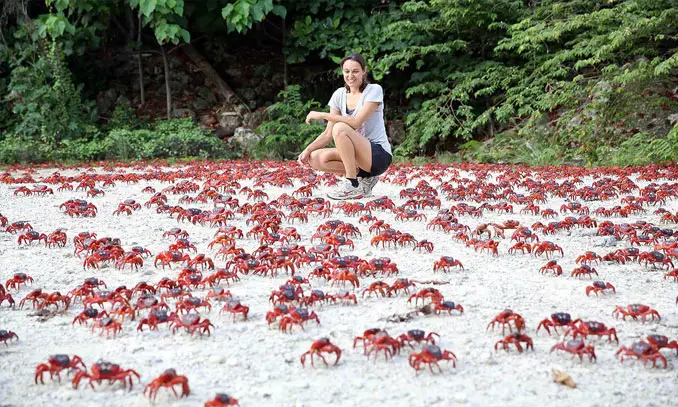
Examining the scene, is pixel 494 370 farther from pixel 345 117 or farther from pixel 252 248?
pixel 345 117

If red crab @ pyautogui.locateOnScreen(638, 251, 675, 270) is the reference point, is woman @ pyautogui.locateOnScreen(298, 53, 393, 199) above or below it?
above

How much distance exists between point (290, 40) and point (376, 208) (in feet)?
39.7

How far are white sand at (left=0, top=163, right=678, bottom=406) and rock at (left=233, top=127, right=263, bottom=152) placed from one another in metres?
11.8

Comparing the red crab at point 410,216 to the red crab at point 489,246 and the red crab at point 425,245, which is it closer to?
the red crab at point 425,245

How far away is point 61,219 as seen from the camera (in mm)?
7125

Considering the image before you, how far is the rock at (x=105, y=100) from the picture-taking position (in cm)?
1966

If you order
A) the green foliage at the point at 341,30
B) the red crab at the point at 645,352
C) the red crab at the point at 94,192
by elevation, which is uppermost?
the green foliage at the point at 341,30

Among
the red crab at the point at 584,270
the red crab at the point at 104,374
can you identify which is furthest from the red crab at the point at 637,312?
the red crab at the point at 104,374

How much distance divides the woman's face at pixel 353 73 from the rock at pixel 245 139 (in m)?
9.59

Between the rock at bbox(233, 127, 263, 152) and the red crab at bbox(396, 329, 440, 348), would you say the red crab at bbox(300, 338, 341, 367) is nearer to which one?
the red crab at bbox(396, 329, 440, 348)

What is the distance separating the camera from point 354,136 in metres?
7.54

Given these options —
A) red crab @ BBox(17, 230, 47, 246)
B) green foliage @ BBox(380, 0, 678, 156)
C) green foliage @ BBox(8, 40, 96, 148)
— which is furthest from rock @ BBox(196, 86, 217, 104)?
red crab @ BBox(17, 230, 47, 246)

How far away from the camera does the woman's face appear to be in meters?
7.35

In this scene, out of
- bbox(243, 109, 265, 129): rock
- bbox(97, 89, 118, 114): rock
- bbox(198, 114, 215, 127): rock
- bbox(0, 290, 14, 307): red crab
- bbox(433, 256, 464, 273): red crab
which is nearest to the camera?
bbox(0, 290, 14, 307): red crab
